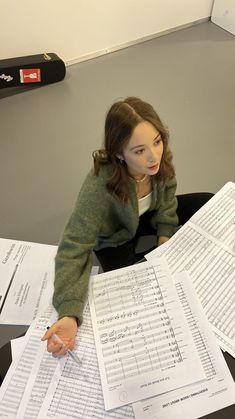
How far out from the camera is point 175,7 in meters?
2.39

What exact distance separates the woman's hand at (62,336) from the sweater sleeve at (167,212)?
0.42m

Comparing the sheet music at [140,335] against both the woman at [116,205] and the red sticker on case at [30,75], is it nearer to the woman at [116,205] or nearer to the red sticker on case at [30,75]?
the woman at [116,205]

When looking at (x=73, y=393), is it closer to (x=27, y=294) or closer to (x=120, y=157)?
(x=120, y=157)

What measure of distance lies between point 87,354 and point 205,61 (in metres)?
1.96

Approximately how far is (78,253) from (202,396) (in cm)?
36

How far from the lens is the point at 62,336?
0.72 m

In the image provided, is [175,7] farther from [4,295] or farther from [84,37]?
[4,295]

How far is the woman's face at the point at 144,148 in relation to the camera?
0.81 m

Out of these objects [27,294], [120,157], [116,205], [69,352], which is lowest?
[27,294]

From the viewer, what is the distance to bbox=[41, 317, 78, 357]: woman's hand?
704 millimetres

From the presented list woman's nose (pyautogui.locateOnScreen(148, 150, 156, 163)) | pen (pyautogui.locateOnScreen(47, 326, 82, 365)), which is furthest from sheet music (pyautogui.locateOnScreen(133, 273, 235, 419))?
woman's nose (pyautogui.locateOnScreen(148, 150, 156, 163))

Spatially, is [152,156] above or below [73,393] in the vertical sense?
above

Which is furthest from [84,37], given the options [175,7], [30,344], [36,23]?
[30,344]

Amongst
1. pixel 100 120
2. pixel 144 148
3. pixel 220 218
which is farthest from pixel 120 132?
pixel 100 120
